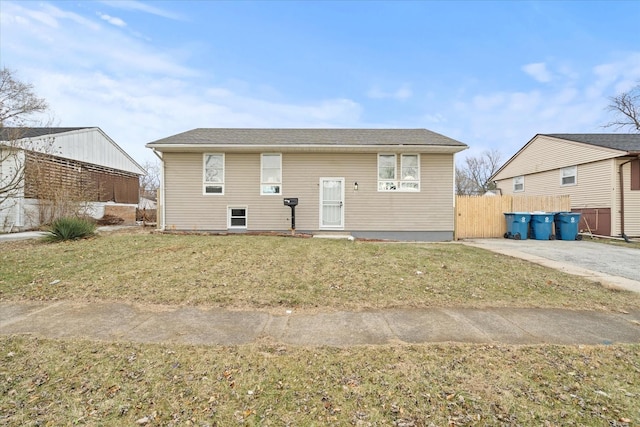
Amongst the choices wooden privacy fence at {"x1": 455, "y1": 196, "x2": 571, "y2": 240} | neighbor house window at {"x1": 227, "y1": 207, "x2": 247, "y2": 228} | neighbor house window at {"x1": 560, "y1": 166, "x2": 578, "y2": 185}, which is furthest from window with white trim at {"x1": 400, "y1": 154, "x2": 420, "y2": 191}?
neighbor house window at {"x1": 560, "y1": 166, "x2": 578, "y2": 185}

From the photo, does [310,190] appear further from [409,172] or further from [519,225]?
[519,225]

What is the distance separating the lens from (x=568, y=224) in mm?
11906

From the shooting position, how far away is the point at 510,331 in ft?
10.8

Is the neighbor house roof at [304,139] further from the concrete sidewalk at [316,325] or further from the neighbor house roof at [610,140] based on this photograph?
the neighbor house roof at [610,140]

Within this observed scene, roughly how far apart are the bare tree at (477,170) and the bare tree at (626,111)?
43.9ft

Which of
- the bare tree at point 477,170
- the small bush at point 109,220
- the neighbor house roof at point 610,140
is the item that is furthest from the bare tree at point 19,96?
the bare tree at point 477,170

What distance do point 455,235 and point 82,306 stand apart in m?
11.7

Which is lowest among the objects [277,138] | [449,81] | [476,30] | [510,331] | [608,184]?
[510,331]

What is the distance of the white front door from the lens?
11.2 meters

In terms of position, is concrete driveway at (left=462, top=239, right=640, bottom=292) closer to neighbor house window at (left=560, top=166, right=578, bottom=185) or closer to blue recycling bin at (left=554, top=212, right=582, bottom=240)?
blue recycling bin at (left=554, top=212, right=582, bottom=240)

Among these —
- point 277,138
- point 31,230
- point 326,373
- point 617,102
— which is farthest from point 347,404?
point 617,102

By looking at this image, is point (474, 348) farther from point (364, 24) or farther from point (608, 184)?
point (608, 184)

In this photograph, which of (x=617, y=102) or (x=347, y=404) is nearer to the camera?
(x=347, y=404)

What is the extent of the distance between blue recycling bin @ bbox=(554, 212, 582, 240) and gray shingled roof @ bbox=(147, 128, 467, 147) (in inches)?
220
